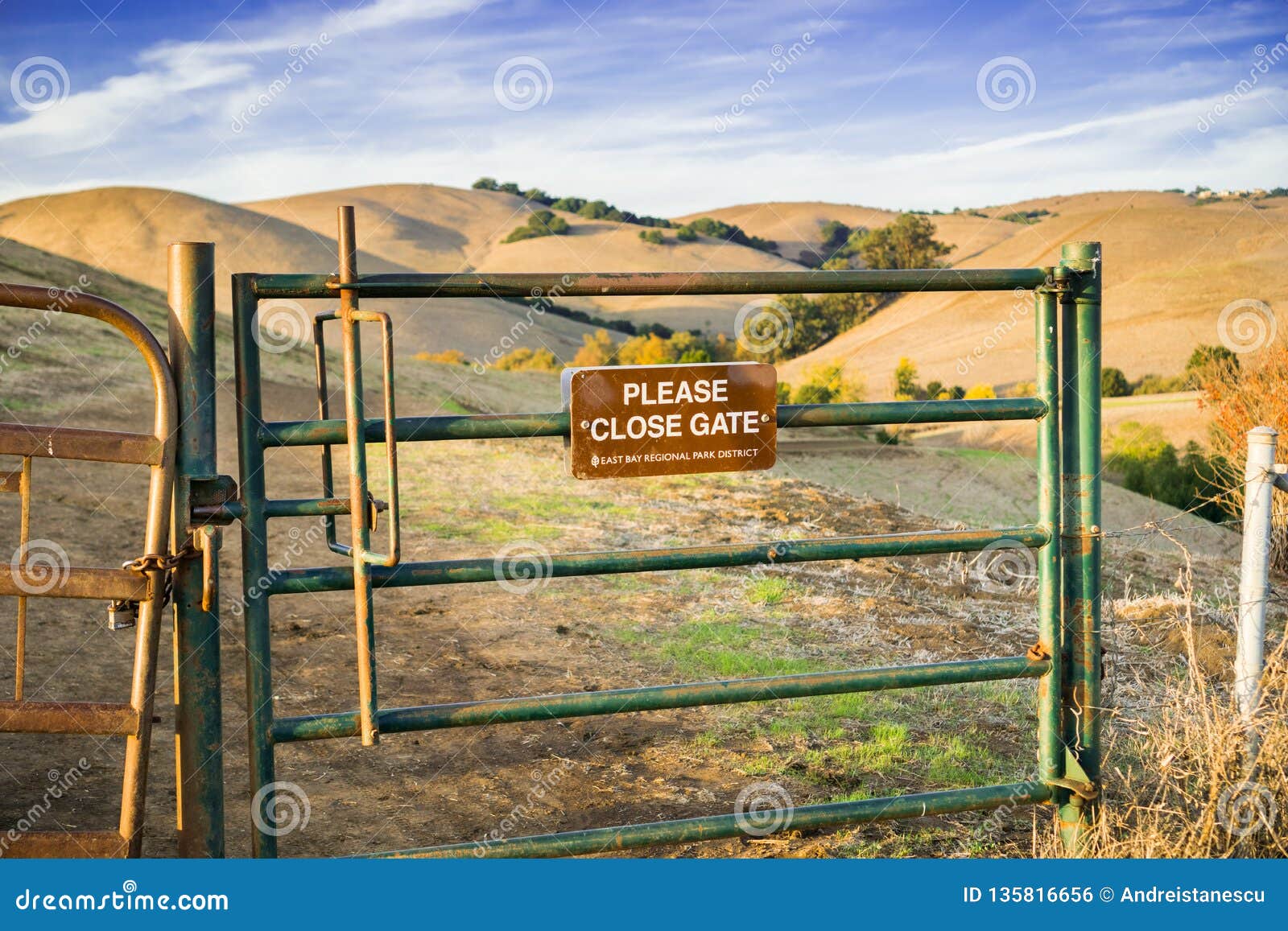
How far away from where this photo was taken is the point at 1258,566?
326cm

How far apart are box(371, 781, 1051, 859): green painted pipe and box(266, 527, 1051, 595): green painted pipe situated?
25.4 inches

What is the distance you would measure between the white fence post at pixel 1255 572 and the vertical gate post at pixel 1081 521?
0.38 m

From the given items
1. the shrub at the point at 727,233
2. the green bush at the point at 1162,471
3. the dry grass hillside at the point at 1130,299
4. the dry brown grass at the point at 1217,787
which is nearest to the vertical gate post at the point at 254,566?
the dry brown grass at the point at 1217,787

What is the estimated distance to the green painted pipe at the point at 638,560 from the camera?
9.19 ft

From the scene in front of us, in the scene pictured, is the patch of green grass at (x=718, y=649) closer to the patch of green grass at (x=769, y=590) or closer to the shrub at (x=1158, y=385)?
the patch of green grass at (x=769, y=590)

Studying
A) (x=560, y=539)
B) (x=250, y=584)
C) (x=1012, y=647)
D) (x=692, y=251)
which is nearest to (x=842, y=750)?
(x=1012, y=647)

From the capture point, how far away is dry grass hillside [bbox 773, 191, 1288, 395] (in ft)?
122

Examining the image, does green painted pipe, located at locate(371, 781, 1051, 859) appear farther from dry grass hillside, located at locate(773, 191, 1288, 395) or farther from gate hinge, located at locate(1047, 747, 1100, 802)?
dry grass hillside, located at locate(773, 191, 1288, 395)

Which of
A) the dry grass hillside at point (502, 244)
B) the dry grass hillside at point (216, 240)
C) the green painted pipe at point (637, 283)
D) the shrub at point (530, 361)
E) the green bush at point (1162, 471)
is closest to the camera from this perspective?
the green painted pipe at point (637, 283)

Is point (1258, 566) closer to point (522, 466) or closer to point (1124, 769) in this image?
point (1124, 769)

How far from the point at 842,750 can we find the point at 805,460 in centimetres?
1301

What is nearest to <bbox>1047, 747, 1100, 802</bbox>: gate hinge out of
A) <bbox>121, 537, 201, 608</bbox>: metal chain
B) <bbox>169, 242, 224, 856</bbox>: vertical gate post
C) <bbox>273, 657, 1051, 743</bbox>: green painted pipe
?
<bbox>273, 657, 1051, 743</bbox>: green painted pipe

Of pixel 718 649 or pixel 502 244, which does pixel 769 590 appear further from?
pixel 502 244

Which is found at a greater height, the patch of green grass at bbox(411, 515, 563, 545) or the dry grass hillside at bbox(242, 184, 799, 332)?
the dry grass hillside at bbox(242, 184, 799, 332)
